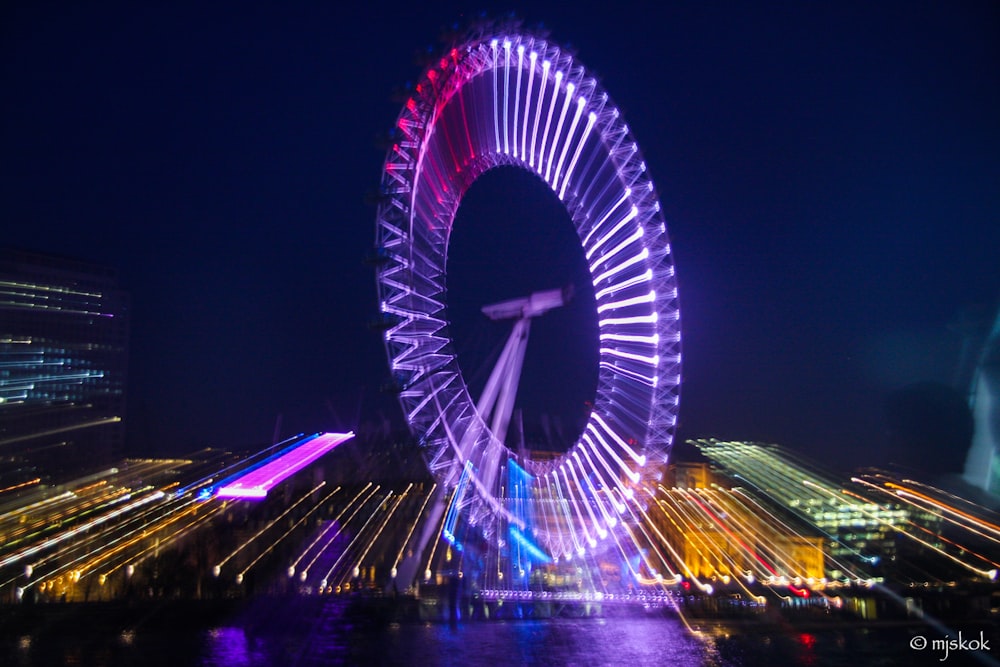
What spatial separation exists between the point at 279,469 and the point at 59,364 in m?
7.55

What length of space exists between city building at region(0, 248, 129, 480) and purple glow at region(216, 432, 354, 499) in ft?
18.6

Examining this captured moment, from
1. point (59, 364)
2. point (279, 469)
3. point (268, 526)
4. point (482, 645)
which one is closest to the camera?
point (482, 645)

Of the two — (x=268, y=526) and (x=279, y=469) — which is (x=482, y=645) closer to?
(x=268, y=526)

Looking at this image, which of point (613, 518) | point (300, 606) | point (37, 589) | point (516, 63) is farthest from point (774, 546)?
point (37, 589)

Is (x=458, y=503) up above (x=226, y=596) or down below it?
above

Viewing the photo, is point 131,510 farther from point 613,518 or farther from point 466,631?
point 613,518

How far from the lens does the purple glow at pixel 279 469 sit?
19.8 m

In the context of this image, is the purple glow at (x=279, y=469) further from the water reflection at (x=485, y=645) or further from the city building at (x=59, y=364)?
the water reflection at (x=485, y=645)

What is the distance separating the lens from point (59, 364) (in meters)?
23.1

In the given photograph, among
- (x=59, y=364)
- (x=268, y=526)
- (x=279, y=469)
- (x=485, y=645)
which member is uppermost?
(x=59, y=364)

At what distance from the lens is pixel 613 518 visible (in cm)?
1330

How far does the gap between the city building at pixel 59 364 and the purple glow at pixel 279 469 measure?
5674 mm

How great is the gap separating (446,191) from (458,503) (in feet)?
18.4

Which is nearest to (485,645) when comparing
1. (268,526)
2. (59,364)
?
(268,526)
